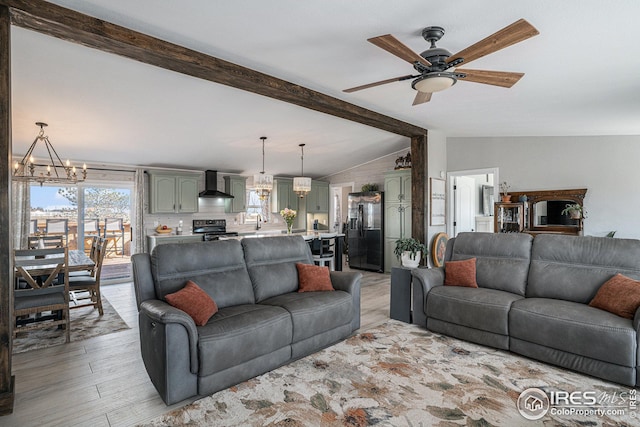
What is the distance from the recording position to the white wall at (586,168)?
199 inches

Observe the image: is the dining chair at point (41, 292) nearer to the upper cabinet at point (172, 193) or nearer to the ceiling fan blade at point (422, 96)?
the upper cabinet at point (172, 193)

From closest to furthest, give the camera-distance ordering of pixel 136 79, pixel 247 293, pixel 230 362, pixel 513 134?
pixel 230 362, pixel 247 293, pixel 136 79, pixel 513 134

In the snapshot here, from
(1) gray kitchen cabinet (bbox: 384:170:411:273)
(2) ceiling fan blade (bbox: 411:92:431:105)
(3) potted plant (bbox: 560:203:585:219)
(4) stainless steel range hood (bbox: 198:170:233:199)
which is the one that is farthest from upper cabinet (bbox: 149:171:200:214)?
(3) potted plant (bbox: 560:203:585:219)

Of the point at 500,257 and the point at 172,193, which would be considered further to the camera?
the point at 172,193

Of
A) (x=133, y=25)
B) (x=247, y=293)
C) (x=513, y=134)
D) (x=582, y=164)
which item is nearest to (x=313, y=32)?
(x=133, y=25)

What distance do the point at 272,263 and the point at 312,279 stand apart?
0.45 m

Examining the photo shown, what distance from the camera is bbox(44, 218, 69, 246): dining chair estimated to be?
5.80 metres

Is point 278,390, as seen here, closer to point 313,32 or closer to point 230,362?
point 230,362

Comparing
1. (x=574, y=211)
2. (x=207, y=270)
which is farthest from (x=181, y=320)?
(x=574, y=211)

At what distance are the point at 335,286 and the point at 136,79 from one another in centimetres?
299

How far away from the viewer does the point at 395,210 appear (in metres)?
7.28

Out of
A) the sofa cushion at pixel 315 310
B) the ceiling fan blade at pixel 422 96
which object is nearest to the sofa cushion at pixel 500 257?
the sofa cushion at pixel 315 310

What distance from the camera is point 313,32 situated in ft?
8.67

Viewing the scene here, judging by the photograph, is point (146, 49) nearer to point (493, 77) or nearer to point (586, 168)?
point (493, 77)
